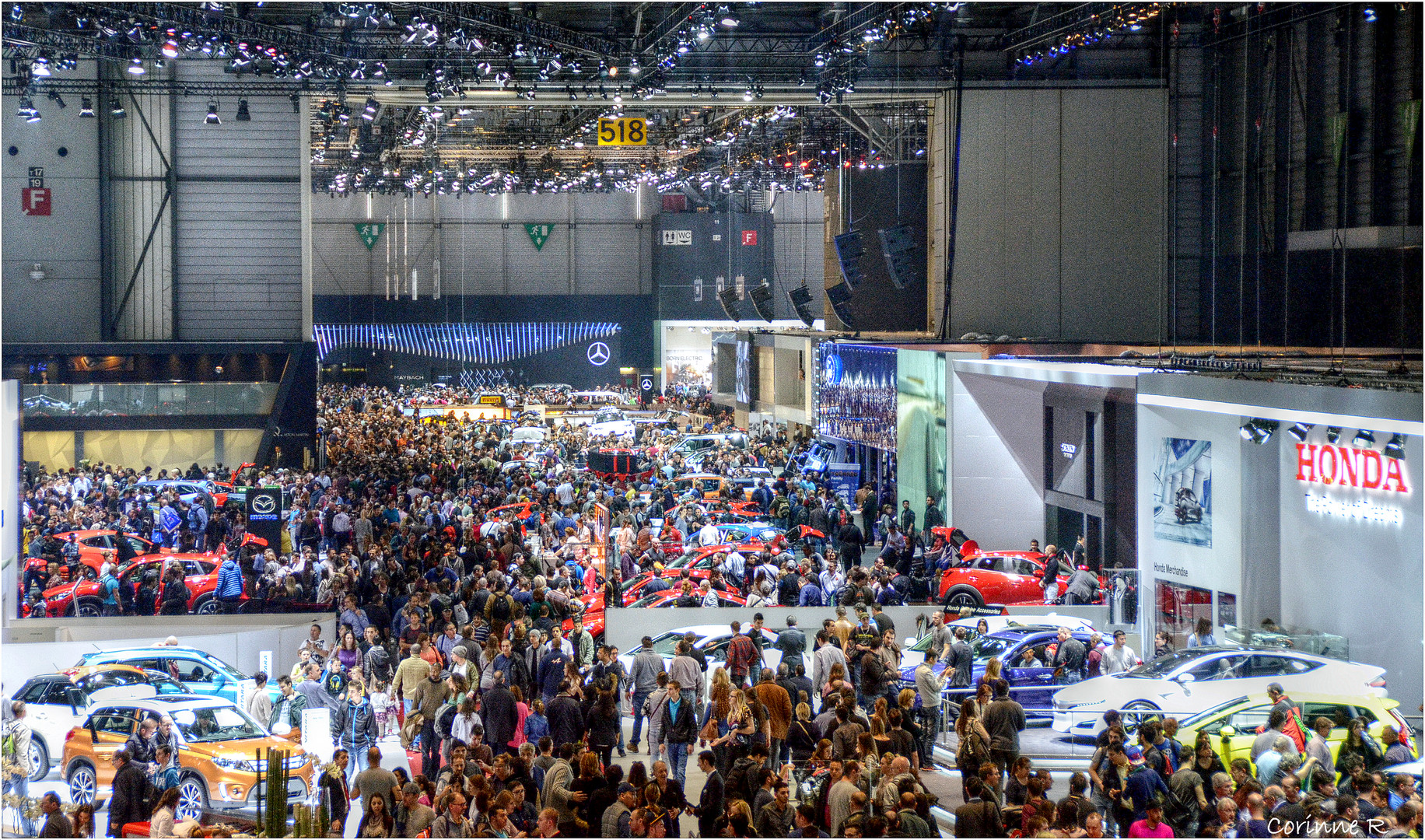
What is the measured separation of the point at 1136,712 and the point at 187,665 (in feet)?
26.8

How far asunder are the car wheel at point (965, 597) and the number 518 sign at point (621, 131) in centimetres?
1076

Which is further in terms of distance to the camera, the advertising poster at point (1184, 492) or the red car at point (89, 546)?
the red car at point (89, 546)

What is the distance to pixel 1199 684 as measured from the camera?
10.6 metres

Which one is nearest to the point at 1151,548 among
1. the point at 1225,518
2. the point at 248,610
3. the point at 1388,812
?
the point at 1225,518

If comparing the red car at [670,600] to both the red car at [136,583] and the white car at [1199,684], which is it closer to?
the white car at [1199,684]

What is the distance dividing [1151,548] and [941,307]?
12.5 metres

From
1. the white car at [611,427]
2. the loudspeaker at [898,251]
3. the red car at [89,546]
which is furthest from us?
the white car at [611,427]

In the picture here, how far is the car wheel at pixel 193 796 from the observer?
9.59 metres

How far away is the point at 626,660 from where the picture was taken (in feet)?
42.1

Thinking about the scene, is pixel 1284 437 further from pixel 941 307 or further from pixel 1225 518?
pixel 941 307

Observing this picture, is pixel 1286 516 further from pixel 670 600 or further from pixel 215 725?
pixel 215 725

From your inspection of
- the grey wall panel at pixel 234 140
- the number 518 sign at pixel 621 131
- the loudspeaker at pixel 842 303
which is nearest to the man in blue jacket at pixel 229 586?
the number 518 sign at pixel 621 131

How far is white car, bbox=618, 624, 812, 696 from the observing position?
40.7 ft

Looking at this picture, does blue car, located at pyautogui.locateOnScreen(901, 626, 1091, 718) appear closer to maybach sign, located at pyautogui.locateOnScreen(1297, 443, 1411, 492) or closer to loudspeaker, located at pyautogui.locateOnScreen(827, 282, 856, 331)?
maybach sign, located at pyautogui.locateOnScreen(1297, 443, 1411, 492)
